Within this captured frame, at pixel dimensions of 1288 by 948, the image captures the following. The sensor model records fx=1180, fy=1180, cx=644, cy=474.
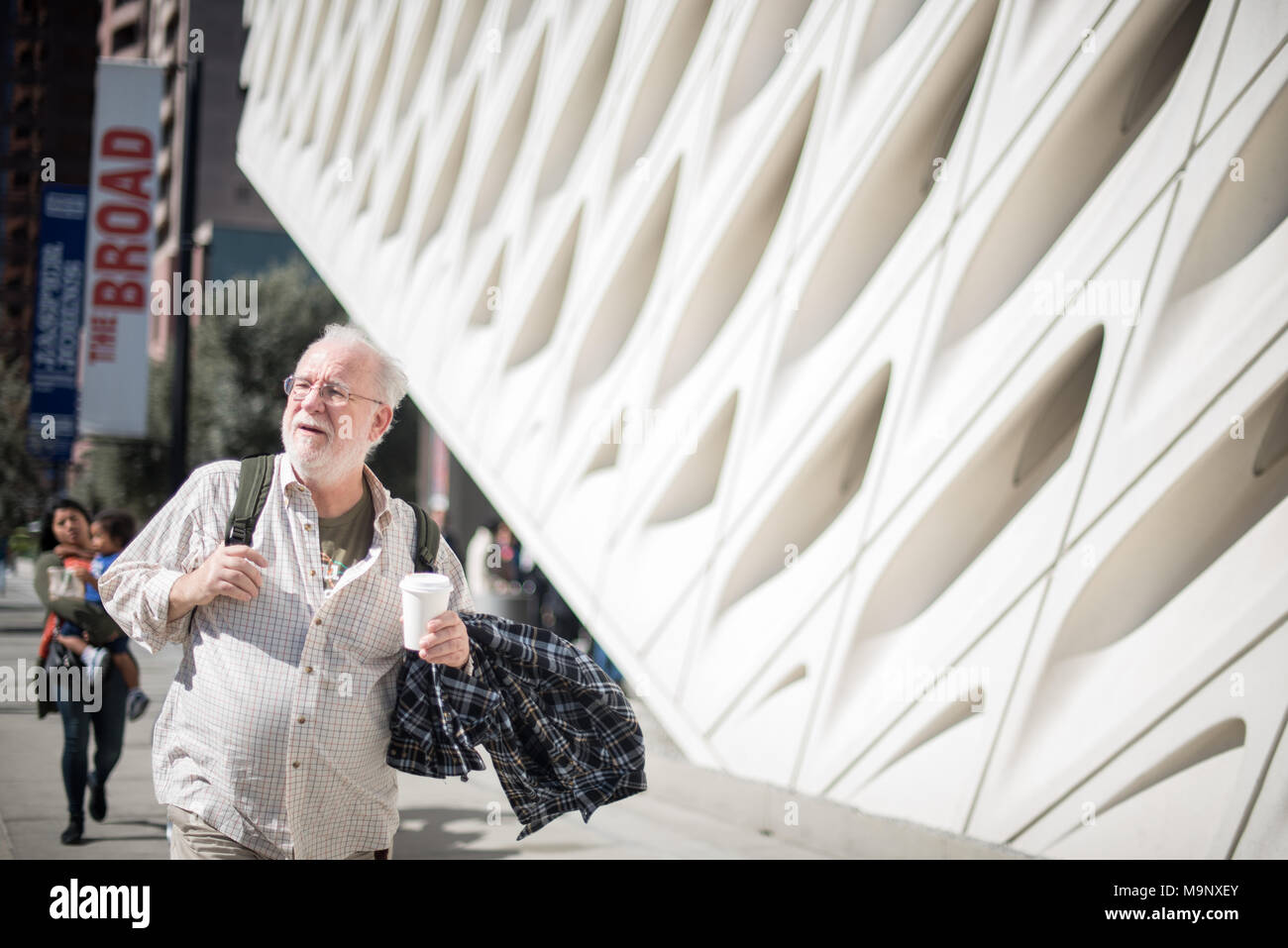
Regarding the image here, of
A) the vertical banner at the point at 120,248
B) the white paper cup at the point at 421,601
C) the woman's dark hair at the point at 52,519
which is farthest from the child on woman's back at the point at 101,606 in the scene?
the vertical banner at the point at 120,248

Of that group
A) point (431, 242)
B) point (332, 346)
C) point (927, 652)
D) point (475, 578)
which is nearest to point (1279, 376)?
point (927, 652)

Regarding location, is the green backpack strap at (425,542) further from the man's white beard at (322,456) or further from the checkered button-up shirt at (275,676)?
the man's white beard at (322,456)

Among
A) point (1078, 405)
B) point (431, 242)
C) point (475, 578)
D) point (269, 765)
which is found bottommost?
point (475, 578)

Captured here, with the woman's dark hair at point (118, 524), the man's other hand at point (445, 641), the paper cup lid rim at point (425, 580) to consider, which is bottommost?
the woman's dark hair at point (118, 524)

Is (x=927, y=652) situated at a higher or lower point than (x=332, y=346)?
lower

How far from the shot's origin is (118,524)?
7.55 metres

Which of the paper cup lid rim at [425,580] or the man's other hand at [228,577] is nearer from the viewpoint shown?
the man's other hand at [228,577]

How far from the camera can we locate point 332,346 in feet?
9.52

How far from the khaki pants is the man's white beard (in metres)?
0.85

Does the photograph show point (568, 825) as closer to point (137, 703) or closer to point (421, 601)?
point (137, 703)

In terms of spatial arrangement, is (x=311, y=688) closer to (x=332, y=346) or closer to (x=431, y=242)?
(x=332, y=346)

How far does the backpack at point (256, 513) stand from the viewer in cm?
281

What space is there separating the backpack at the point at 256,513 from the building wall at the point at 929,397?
12.0 ft
